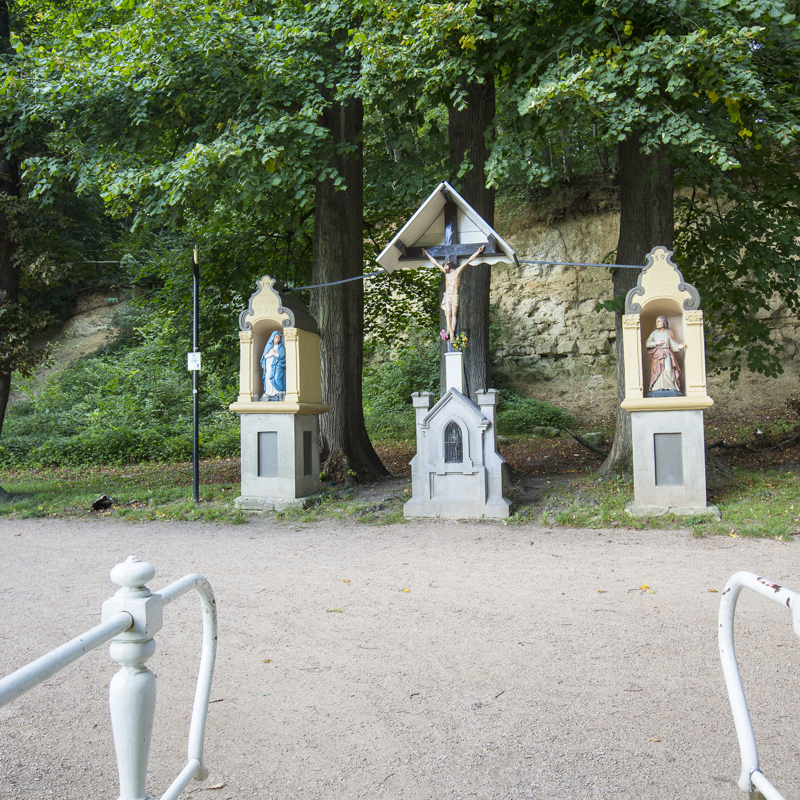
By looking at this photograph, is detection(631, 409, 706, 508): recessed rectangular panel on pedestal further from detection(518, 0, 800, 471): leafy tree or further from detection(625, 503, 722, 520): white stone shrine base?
detection(518, 0, 800, 471): leafy tree

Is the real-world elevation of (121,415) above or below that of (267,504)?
above

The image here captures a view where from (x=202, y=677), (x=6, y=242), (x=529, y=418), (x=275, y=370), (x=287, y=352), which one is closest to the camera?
(x=202, y=677)

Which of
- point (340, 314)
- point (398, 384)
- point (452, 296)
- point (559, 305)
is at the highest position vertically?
point (559, 305)

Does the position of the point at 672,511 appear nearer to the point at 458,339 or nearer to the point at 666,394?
the point at 666,394

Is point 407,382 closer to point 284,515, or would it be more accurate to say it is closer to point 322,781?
point 284,515

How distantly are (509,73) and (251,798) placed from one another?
30.5 feet

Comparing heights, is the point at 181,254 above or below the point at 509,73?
below

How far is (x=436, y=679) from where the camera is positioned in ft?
11.7

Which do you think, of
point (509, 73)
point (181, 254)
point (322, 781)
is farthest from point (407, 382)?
point (322, 781)

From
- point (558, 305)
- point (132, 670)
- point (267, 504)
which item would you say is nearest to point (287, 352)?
point (267, 504)

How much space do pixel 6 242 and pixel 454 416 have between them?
27.1 ft

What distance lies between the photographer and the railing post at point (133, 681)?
1.72 metres

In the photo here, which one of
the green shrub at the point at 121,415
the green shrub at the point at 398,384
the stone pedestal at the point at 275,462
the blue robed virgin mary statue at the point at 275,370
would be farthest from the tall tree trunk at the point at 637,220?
the green shrub at the point at 398,384

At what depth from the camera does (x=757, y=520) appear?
7.47m
